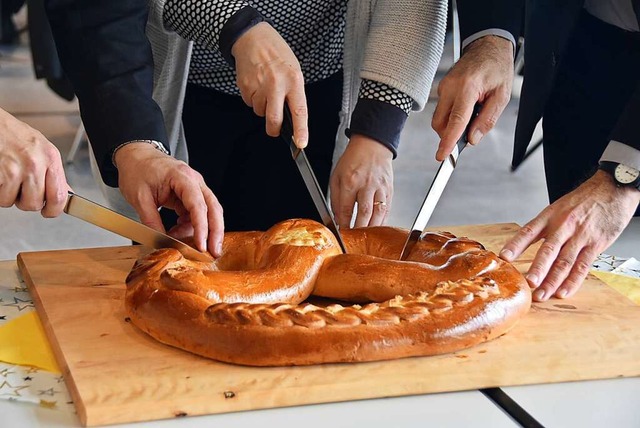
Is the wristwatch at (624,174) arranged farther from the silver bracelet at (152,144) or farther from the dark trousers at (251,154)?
the silver bracelet at (152,144)

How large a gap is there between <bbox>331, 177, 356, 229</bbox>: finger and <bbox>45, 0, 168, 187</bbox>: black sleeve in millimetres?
325

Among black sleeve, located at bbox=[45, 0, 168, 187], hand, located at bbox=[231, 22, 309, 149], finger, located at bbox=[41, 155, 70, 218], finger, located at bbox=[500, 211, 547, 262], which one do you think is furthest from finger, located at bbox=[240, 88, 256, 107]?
finger, located at bbox=[500, 211, 547, 262]

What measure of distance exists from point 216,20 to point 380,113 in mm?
331

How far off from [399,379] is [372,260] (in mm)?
268

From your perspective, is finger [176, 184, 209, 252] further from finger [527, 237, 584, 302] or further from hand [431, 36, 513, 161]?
finger [527, 237, 584, 302]

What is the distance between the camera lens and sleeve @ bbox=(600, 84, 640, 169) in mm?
1464

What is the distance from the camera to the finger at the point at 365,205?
159 centimetres

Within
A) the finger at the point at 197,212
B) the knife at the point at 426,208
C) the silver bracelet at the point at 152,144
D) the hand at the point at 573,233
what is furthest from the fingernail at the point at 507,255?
the silver bracelet at the point at 152,144

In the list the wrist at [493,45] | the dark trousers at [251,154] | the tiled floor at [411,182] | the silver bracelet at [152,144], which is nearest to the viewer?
the silver bracelet at [152,144]

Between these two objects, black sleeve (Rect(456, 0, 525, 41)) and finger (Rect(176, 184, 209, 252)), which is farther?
black sleeve (Rect(456, 0, 525, 41))

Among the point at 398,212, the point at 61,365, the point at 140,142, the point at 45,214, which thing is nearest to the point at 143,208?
the point at 140,142

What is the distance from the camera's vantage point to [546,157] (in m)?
2.01

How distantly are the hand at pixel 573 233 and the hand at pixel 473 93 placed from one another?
0.19 meters

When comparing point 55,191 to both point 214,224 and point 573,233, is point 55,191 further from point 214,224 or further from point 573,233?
point 573,233
